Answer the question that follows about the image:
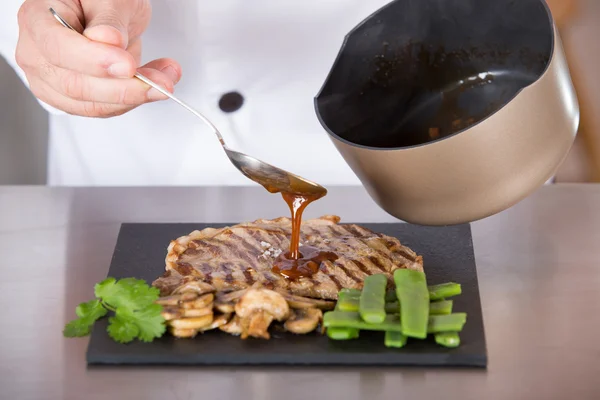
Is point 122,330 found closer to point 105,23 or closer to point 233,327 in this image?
point 233,327

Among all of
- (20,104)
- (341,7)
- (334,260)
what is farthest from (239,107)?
(20,104)

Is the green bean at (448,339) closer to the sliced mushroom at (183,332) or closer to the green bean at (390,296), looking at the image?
the green bean at (390,296)

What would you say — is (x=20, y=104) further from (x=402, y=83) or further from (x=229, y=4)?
(x=402, y=83)

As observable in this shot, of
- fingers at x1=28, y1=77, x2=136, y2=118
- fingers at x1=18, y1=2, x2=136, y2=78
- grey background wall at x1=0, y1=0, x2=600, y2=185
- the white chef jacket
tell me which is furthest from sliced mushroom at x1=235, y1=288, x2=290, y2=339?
grey background wall at x1=0, y1=0, x2=600, y2=185

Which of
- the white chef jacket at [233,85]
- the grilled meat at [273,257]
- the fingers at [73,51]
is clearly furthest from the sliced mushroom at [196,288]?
the white chef jacket at [233,85]

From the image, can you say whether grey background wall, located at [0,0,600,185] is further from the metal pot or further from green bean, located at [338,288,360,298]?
green bean, located at [338,288,360,298]

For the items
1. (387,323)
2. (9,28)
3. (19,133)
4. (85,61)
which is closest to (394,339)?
(387,323)
